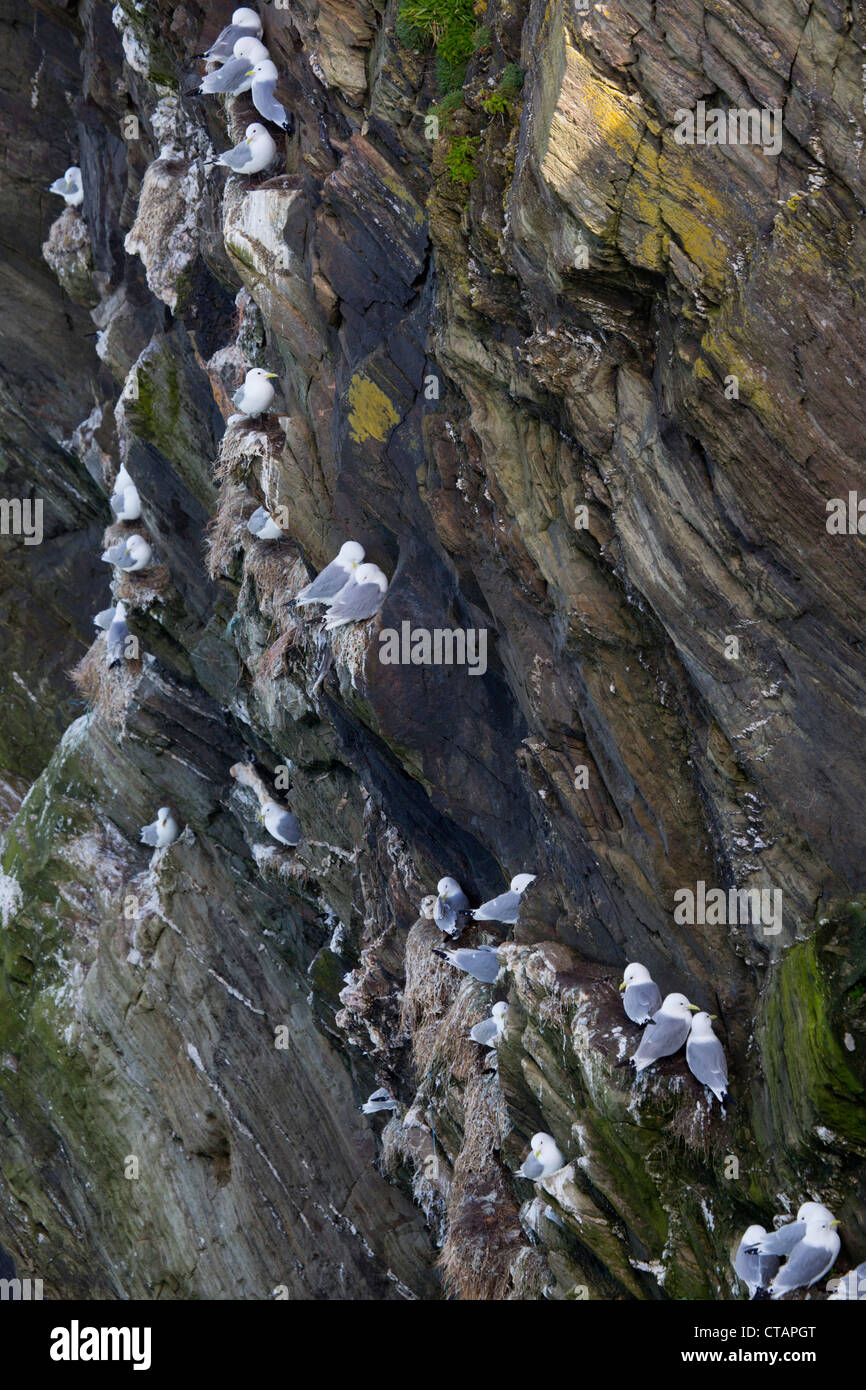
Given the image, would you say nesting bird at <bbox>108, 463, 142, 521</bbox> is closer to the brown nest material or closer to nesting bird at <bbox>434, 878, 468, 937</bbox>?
the brown nest material

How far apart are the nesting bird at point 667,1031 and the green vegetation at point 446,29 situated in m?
5.77

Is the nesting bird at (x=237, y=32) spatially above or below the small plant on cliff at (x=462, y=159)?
above

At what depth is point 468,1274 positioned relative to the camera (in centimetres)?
906

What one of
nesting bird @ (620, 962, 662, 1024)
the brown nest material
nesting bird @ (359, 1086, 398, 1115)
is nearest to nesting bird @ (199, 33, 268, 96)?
the brown nest material

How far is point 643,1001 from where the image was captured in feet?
22.7

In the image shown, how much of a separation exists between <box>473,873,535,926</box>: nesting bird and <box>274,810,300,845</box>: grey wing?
12.6 feet

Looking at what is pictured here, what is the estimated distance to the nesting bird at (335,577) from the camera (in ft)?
30.5

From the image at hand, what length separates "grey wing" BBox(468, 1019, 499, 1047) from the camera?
8422 millimetres

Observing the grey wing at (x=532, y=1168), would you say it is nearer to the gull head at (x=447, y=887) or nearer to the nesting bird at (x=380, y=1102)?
the gull head at (x=447, y=887)

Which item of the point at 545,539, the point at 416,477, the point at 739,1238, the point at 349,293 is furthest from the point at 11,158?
the point at 739,1238

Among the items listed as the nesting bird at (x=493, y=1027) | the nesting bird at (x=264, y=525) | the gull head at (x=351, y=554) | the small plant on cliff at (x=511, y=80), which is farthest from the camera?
the nesting bird at (x=264, y=525)
